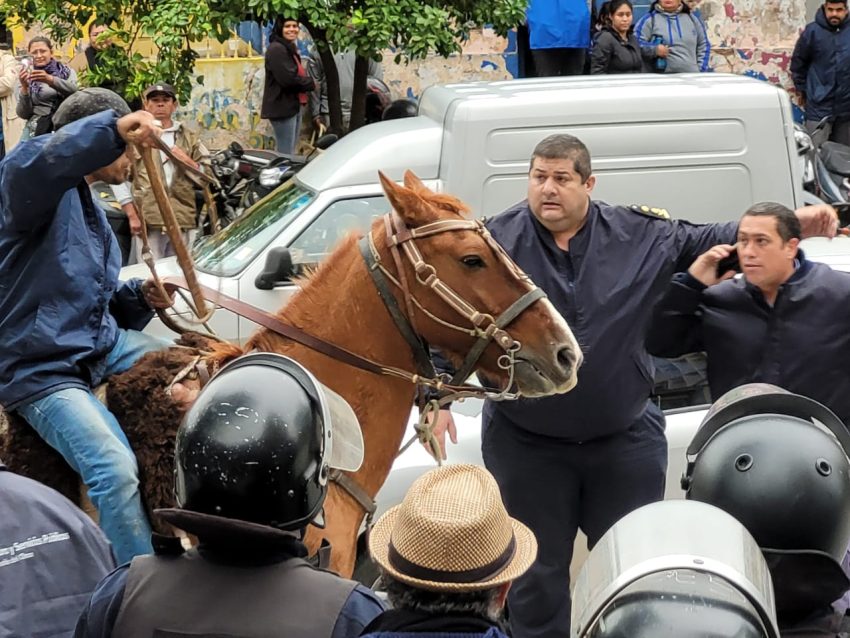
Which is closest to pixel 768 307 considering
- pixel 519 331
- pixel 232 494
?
pixel 519 331

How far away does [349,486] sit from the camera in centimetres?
471

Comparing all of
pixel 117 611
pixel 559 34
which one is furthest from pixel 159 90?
pixel 117 611

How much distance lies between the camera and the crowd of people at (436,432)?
291 cm

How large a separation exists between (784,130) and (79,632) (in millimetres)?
7596

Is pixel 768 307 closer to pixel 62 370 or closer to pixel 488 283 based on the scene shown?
pixel 488 283

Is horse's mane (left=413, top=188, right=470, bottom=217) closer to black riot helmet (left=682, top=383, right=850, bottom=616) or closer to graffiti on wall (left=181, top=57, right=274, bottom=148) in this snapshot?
black riot helmet (left=682, top=383, right=850, bottom=616)

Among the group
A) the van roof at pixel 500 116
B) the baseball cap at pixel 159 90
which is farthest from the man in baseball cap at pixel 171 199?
the van roof at pixel 500 116

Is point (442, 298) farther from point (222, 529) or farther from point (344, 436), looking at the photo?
point (222, 529)

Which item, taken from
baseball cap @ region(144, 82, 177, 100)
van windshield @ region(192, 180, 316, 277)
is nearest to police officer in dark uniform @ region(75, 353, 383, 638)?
van windshield @ region(192, 180, 316, 277)

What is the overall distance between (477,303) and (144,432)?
1339 mm

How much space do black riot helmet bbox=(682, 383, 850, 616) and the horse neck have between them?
5.88 ft

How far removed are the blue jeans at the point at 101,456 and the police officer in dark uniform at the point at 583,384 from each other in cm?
142

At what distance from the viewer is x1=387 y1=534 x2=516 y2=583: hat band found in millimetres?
2758

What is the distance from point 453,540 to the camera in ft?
9.11
